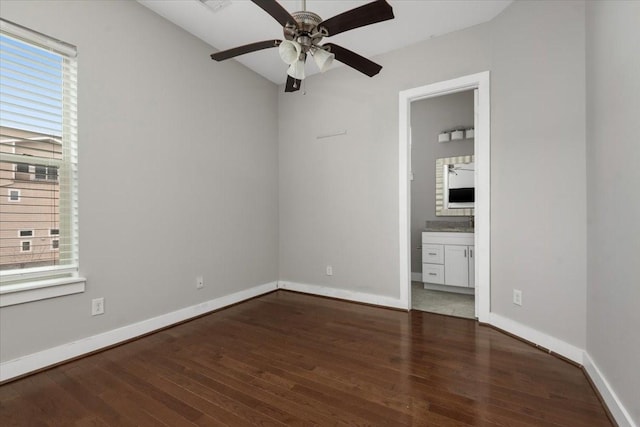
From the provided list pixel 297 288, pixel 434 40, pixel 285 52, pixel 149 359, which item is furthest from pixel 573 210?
pixel 149 359

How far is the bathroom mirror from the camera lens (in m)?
4.55

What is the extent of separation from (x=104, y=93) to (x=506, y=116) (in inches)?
139

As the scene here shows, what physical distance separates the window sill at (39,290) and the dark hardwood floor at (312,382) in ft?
1.74

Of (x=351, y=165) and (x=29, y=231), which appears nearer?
(x=29, y=231)

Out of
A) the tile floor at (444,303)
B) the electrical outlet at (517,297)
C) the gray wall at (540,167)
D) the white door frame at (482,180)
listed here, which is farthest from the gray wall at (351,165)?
the electrical outlet at (517,297)

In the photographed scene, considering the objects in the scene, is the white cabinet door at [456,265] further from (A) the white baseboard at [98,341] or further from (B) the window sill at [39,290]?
(B) the window sill at [39,290]

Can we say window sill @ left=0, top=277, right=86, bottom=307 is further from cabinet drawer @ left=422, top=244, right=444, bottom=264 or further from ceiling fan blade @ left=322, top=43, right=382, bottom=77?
cabinet drawer @ left=422, top=244, right=444, bottom=264

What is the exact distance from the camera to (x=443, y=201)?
4.73 meters

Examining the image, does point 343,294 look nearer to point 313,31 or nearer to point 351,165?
point 351,165

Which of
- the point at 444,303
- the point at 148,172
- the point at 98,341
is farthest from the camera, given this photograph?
the point at 444,303

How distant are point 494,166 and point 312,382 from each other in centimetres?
250

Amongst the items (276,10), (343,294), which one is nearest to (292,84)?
(276,10)

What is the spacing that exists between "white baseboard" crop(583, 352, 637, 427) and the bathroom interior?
1668 millimetres

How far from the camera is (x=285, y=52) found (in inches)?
71.7
